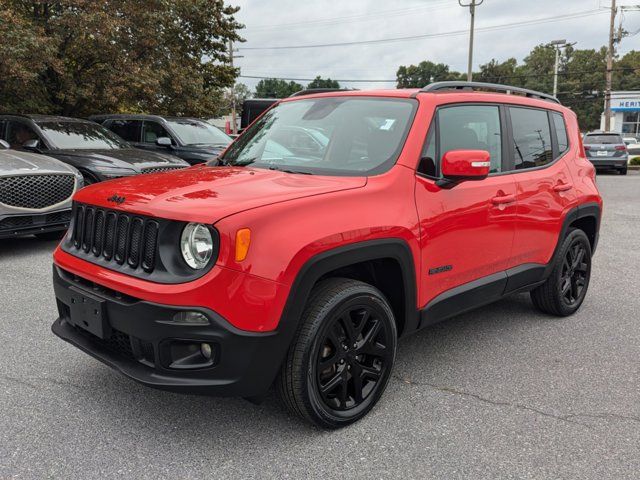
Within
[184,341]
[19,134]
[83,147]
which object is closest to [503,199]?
[184,341]

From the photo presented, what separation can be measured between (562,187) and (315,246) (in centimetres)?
261

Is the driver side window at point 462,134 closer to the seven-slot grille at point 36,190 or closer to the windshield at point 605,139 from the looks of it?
the seven-slot grille at point 36,190

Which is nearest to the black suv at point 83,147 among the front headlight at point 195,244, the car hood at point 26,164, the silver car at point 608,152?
the car hood at point 26,164

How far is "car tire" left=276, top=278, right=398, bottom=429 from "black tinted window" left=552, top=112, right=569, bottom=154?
2468mm

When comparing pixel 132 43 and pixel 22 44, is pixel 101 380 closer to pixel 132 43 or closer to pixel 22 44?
pixel 22 44

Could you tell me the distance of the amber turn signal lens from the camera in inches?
93.0

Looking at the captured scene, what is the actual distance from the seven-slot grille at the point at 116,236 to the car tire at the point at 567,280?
126 inches

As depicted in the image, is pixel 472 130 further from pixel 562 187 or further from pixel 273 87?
pixel 273 87

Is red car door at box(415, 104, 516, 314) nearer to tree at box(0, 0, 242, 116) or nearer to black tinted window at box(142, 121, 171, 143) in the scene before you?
black tinted window at box(142, 121, 171, 143)

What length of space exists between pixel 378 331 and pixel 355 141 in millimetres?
1153

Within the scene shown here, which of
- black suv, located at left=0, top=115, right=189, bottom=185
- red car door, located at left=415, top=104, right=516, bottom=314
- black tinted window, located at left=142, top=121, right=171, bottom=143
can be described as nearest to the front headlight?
red car door, located at left=415, top=104, right=516, bottom=314

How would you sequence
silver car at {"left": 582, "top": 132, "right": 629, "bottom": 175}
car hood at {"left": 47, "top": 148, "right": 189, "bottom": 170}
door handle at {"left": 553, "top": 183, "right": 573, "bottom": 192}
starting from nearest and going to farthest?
door handle at {"left": 553, "top": 183, "right": 573, "bottom": 192}, car hood at {"left": 47, "top": 148, "right": 189, "bottom": 170}, silver car at {"left": 582, "top": 132, "right": 629, "bottom": 175}

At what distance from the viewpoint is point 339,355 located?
9.08 ft

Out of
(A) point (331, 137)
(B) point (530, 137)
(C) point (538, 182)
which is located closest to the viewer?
(A) point (331, 137)
